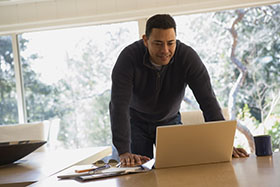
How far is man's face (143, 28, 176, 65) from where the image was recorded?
1.99 meters

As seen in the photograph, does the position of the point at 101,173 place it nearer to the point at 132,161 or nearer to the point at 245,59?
the point at 132,161

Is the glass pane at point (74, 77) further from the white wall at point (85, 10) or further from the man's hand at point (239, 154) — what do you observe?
the man's hand at point (239, 154)

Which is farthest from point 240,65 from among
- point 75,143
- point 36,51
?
point 36,51

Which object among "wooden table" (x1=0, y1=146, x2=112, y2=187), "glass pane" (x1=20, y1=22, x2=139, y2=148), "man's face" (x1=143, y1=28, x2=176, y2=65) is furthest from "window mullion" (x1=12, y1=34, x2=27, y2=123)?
"man's face" (x1=143, y1=28, x2=176, y2=65)

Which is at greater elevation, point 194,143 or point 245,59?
point 245,59

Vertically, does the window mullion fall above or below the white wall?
below

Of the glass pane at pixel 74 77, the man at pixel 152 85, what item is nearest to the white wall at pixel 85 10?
the glass pane at pixel 74 77

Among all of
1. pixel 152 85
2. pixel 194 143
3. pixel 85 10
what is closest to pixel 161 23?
pixel 152 85

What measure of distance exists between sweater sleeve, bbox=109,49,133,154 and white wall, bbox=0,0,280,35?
8.18ft

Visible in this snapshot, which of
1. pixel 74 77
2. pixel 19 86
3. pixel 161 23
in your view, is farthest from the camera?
pixel 19 86

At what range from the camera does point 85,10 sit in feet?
15.5

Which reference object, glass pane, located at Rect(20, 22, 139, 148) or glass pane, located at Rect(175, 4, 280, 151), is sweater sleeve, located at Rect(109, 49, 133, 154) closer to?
glass pane, located at Rect(175, 4, 280, 151)

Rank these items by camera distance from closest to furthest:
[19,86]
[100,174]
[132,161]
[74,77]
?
[100,174] → [132,161] → [74,77] → [19,86]

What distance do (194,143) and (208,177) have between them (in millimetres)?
291
